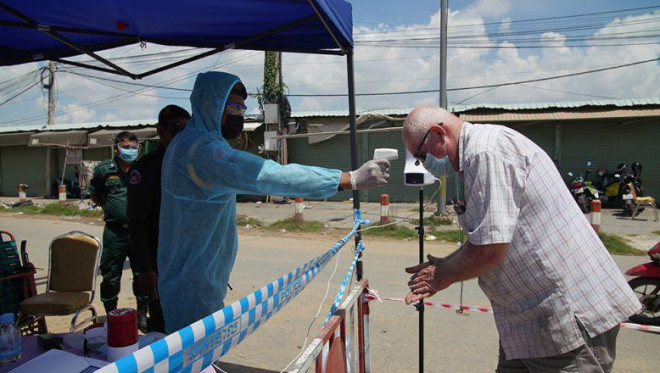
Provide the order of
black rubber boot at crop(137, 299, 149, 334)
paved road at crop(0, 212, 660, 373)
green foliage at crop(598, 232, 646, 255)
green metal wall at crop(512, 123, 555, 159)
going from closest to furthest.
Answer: paved road at crop(0, 212, 660, 373)
black rubber boot at crop(137, 299, 149, 334)
green foliage at crop(598, 232, 646, 255)
green metal wall at crop(512, 123, 555, 159)

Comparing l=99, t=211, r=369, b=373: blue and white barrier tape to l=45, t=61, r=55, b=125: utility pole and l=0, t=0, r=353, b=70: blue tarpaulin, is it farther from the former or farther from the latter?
l=45, t=61, r=55, b=125: utility pole

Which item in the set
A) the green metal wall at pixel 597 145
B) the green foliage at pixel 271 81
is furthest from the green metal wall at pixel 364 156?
the green foliage at pixel 271 81

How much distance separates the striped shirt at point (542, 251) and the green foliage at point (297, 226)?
9246 millimetres

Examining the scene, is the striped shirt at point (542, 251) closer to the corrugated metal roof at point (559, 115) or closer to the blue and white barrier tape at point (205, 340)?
the blue and white barrier tape at point (205, 340)

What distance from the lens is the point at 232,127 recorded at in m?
2.48

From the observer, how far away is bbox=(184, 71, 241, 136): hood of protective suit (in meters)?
2.26

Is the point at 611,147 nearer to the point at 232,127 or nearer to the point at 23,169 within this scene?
the point at 232,127

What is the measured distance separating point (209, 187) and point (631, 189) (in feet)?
44.7

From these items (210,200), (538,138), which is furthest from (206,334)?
(538,138)

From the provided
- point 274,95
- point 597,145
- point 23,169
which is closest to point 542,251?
point 274,95

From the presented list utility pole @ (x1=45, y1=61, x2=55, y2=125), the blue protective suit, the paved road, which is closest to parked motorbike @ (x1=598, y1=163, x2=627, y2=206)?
the paved road

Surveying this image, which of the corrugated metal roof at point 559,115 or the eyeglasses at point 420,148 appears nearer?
the eyeglasses at point 420,148

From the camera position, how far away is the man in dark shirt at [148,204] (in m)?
3.20

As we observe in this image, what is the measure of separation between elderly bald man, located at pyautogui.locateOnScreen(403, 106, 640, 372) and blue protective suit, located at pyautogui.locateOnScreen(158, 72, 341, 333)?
2.04 feet
